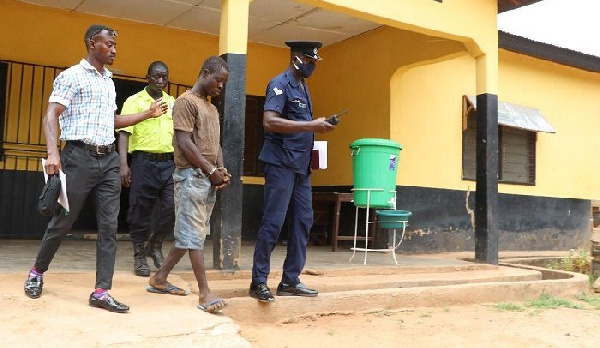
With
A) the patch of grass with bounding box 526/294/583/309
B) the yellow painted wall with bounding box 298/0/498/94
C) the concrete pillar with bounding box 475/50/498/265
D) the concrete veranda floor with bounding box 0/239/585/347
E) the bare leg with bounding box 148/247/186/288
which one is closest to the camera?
the concrete veranda floor with bounding box 0/239/585/347

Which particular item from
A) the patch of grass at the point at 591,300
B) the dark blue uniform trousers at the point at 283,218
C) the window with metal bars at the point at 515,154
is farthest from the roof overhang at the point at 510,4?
the dark blue uniform trousers at the point at 283,218

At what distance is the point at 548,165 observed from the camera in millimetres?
10055

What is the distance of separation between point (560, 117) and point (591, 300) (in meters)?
5.04

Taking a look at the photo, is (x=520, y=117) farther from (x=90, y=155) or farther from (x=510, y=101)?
(x=90, y=155)

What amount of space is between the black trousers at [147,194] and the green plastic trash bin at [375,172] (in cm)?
214

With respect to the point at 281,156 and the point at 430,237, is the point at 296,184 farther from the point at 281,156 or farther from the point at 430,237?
the point at 430,237

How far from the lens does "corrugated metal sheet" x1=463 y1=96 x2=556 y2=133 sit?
8.95 m

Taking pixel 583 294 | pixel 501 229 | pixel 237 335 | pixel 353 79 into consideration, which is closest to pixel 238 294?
pixel 237 335

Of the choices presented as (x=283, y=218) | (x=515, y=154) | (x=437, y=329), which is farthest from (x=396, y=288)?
(x=515, y=154)

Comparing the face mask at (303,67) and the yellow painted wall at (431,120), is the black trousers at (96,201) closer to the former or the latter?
the face mask at (303,67)

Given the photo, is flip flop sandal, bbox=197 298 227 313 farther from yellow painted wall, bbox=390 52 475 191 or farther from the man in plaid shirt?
yellow painted wall, bbox=390 52 475 191

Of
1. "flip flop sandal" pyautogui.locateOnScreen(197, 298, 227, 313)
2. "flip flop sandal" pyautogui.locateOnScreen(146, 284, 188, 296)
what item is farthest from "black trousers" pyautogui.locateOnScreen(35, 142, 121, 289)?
"flip flop sandal" pyautogui.locateOnScreen(197, 298, 227, 313)

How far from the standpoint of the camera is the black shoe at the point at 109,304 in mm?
Result: 3527

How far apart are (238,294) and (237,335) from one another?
3.02 feet
